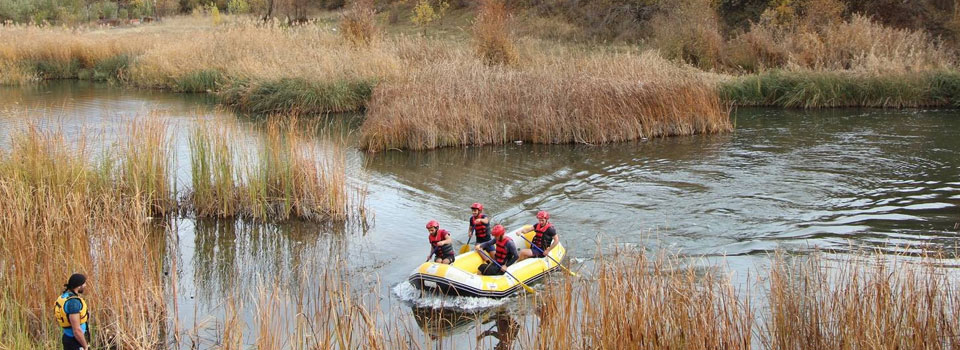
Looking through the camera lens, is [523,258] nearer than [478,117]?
Yes

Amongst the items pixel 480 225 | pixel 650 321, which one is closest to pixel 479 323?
pixel 480 225

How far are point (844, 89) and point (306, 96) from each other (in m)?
14.6

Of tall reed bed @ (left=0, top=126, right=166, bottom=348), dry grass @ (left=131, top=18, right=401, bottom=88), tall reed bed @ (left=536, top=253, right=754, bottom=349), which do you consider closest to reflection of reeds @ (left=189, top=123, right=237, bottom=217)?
tall reed bed @ (left=0, top=126, right=166, bottom=348)

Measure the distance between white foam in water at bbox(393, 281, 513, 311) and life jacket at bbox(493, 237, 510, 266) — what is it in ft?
3.10

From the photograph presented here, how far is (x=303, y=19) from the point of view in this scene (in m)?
46.1

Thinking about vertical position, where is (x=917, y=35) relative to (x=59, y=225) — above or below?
above

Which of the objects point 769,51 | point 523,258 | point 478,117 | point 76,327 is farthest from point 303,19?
point 76,327

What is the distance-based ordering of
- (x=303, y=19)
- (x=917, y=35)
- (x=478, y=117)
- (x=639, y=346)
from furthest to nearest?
(x=303, y=19), (x=917, y=35), (x=478, y=117), (x=639, y=346)

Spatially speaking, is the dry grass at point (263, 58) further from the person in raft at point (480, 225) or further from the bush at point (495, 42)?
the person in raft at point (480, 225)

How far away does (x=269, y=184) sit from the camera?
483 inches

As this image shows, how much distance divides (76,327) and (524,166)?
35.6ft

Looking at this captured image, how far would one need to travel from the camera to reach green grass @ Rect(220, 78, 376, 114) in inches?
903

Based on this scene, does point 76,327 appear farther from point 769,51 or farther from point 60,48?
point 60,48

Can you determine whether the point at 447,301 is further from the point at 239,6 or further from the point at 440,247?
the point at 239,6
